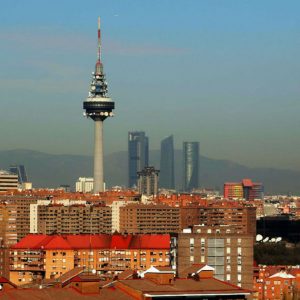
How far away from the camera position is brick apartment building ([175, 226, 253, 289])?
53375 millimetres

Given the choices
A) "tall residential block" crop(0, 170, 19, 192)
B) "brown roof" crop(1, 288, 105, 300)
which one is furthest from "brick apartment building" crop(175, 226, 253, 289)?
"tall residential block" crop(0, 170, 19, 192)

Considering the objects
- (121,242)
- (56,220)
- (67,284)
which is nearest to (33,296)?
(67,284)

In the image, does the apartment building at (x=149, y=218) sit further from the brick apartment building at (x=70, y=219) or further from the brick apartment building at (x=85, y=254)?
the brick apartment building at (x=85, y=254)

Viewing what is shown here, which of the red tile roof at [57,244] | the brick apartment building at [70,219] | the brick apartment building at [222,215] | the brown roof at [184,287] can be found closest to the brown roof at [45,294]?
the brown roof at [184,287]

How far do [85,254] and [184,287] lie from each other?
1853 inches

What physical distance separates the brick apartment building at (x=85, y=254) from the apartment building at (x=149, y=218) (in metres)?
35.7

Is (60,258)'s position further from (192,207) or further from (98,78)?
(98,78)

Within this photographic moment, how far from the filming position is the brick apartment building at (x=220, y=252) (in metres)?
53.4

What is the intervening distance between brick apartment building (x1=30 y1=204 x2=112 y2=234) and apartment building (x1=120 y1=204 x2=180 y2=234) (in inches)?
71.0

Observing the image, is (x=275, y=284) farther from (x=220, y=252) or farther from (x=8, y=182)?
(x=8, y=182)

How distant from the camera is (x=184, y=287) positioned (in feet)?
113

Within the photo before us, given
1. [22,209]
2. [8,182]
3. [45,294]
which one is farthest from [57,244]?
[8,182]

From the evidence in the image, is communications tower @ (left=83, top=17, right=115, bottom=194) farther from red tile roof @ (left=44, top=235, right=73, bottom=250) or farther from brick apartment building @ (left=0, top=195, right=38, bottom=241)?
red tile roof @ (left=44, top=235, right=73, bottom=250)

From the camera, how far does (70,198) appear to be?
465 ft
